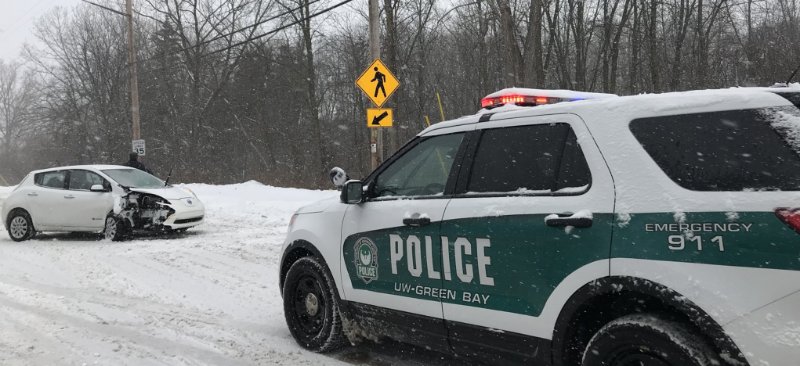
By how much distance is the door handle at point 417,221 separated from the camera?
371 centimetres

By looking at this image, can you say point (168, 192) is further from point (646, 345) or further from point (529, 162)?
point (646, 345)

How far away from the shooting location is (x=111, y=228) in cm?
1112

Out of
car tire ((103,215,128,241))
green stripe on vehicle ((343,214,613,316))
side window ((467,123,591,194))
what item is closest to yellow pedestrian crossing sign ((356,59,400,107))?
car tire ((103,215,128,241))

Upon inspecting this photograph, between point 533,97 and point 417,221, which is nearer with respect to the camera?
point 417,221

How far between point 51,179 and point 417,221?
10828 mm

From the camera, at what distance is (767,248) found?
2.33 meters

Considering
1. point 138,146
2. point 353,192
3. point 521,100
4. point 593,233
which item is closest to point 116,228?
point 353,192

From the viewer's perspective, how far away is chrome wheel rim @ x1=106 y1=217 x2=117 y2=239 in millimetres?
11055

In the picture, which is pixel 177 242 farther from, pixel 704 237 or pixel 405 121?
pixel 405 121

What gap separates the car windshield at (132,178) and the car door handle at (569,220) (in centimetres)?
1020

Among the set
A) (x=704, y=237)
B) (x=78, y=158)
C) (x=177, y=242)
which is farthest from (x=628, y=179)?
(x=78, y=158)

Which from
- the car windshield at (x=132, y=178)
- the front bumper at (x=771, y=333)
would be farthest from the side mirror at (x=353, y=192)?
the car windshield at (x=132, y=178)

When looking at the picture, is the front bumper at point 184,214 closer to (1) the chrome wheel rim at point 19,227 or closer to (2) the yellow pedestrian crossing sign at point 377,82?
(1) the chrome wheel rim at point 19,227

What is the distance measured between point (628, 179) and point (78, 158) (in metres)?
53.0
